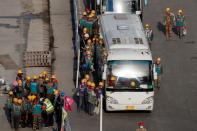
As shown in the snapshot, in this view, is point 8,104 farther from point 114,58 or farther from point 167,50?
point 167,50

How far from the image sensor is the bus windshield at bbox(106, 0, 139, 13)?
3722cm

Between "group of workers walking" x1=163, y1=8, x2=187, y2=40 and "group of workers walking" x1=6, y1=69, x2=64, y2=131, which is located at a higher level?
"group of workers walking" x1=163, y1=8, x2=187, y2=40

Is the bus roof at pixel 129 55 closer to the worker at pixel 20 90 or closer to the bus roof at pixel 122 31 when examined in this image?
the bus roof at pixel 122 31

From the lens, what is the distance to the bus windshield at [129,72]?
29141mm

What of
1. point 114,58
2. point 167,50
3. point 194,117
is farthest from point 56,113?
point 167,50

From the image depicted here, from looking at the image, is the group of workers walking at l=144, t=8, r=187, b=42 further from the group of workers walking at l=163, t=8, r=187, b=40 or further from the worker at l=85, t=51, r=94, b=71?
the worker at l=85, t=51, r=94, b=71

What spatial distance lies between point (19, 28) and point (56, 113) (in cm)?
1253

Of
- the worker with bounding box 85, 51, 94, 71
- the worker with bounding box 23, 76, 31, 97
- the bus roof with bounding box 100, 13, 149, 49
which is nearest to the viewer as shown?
the worker with bounding box 23, 76, 31, 97

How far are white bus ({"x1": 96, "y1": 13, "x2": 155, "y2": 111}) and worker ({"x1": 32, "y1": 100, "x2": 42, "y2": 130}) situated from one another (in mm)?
3103

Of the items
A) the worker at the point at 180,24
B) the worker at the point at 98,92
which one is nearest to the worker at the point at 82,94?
the worker at the point at 98,92

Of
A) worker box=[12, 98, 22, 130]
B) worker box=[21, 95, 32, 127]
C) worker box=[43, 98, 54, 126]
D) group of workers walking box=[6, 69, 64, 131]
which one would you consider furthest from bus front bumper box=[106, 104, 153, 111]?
worker box=[12, 98, 22, 130]

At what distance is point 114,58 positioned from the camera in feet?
96.3

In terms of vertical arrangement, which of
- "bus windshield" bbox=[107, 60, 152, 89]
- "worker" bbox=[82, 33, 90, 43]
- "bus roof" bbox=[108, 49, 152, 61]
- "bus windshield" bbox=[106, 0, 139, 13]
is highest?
"bus windshield" bbox=[106, 0, 139, 13]

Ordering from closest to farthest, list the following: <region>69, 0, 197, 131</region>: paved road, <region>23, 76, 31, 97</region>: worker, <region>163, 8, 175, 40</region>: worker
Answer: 1. <region>69, 0, 197, 131</region>: paved road
2. <region>23, 76, 31, 97</region>: worker
3. <region>163, 8, 175, 40</region>: worker
